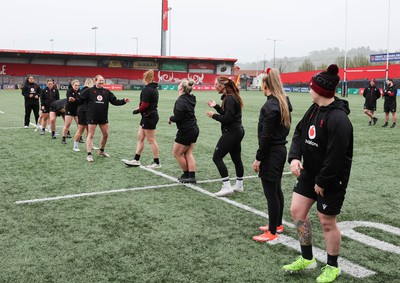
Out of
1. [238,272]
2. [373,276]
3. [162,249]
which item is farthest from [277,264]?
[162,249]

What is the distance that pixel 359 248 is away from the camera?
470cm

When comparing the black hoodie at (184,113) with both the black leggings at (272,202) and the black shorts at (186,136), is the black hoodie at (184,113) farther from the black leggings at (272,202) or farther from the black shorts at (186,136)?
the black leggings at (272,202)

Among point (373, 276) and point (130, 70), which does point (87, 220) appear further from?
point (130, 70)

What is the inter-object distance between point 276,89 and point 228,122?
165 cm

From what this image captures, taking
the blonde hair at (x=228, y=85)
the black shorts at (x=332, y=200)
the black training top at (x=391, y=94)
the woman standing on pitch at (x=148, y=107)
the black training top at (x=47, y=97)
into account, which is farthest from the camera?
the black training top at (x=391, y=94)

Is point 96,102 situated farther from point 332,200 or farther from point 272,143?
point 332,200

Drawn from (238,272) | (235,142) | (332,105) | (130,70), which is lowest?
(238,272)

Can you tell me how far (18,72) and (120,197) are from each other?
206 feet

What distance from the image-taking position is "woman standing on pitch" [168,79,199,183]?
7.30 meters

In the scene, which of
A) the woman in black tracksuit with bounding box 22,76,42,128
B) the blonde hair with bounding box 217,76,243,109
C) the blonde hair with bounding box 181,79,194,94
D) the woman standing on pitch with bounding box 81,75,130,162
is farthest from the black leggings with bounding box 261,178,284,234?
the woman in black tracksuit with bounding box 22,76,42,128

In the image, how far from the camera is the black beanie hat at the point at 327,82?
11.9 feet

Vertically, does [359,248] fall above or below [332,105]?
below

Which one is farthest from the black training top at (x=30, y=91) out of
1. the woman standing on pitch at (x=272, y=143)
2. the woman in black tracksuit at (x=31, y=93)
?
the woman standing on pitch at (x=272, y=143)

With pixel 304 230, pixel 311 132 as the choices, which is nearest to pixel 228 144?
pixel 304 230
